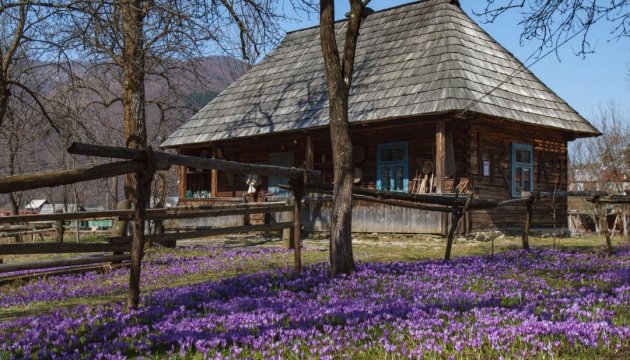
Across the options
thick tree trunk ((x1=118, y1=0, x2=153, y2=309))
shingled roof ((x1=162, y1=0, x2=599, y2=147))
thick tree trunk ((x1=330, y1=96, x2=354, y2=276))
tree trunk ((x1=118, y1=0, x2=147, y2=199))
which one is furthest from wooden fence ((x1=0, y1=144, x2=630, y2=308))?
shingled roof ((x1=162, y1=0, x2=599, y2=147))

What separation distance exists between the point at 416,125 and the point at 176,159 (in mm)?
13828

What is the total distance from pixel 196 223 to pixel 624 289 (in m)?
18.6

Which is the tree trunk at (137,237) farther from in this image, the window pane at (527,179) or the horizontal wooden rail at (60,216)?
the window pane at (527,179)

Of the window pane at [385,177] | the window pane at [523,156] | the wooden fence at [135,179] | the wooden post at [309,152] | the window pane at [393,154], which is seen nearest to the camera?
the wooden fence at [135,179]

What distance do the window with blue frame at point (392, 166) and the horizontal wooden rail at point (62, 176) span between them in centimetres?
1440

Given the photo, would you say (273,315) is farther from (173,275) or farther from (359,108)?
(359,108)

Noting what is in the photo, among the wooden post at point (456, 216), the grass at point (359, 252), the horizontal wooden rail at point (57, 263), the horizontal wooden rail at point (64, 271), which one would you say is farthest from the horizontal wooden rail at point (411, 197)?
the horizontal wooden rail at point (64, 271)

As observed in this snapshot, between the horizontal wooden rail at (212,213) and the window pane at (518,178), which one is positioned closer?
the horizontal wooden rail at (212,213)

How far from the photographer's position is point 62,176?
4629mm

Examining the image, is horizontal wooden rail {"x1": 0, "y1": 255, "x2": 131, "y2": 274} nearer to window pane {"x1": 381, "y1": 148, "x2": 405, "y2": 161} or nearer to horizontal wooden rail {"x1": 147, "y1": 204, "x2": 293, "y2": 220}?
horizontal wooden rail {"x1": 147, "y1": 204, "x2": 293, "y2": 220}

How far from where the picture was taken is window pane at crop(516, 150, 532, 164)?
64.2ft

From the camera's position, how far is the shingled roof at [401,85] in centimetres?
1745

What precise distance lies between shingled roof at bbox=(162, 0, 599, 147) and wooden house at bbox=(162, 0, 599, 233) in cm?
6

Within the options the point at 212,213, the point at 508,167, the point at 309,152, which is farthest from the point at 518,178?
the point at 212,213
